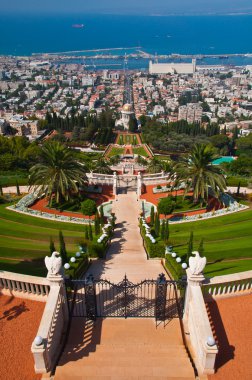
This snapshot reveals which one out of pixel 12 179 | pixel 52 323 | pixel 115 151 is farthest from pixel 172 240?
pixel 115 151

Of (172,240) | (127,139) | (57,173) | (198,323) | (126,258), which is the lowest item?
(126,258)

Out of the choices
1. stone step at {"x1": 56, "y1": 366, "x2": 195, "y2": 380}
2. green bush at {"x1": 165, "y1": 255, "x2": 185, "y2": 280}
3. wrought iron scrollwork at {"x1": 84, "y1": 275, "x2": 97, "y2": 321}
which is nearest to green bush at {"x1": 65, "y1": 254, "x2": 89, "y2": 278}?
wrought iron scrollwork at {"x1": 84, "y1": 275, "x2": 97, "y2": 321}

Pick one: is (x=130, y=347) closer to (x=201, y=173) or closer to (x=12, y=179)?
(x=201, y=173)

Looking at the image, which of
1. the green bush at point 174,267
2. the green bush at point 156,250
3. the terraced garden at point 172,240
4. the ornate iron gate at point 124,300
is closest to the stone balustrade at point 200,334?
the ornate iron gate at point 124,300

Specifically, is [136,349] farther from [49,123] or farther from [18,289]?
[49,123]

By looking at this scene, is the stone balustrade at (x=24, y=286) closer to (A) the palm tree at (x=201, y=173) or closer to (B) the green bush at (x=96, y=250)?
(B) the green bush at (x=96, y=250)

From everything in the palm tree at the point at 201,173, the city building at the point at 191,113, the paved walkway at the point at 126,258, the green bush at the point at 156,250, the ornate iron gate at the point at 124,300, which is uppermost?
the city building at the point at 191,113
